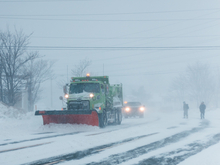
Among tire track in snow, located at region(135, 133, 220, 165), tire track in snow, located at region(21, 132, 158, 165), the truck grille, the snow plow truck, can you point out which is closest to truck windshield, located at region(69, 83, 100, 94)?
the snow plow truck

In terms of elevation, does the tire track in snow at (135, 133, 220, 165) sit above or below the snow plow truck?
below

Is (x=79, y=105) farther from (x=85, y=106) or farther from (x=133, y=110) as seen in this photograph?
(x=133, y=110)

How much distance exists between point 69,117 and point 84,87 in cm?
221

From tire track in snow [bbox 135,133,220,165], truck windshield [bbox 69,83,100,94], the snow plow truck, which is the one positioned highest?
truck windshield [bbox 69,83,100,94]

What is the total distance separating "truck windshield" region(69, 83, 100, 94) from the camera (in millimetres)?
16516

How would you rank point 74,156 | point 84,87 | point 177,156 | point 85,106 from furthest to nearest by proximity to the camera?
point 84,87 < point 85,106 < point 177,156 < point 74,156

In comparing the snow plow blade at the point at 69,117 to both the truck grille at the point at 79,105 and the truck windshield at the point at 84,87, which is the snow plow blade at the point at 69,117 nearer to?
the truck grille at the point at 79,105

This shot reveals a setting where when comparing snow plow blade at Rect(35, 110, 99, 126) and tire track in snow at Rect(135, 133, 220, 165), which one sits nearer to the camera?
tire track in snow at Rect(135, 133, 220, 165)

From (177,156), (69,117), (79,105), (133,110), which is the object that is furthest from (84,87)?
(133,110)

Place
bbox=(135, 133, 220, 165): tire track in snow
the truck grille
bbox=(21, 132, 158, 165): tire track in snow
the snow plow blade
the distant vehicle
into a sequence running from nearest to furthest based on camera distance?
bbox=(21, 132, 158, 165): tire track in snow → bbox=(135, 133, 220, 165): tire track in snow → the snow plow blade → the truck grille → the distant vehicle

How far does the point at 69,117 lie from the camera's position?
1534 cm

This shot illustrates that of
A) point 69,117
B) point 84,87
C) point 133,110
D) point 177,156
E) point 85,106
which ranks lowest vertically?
point 133,110

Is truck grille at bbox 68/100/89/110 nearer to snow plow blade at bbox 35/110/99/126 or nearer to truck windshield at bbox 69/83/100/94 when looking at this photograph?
snow plow blade at bbox 35/110/99/126

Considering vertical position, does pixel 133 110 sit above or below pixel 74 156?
below
